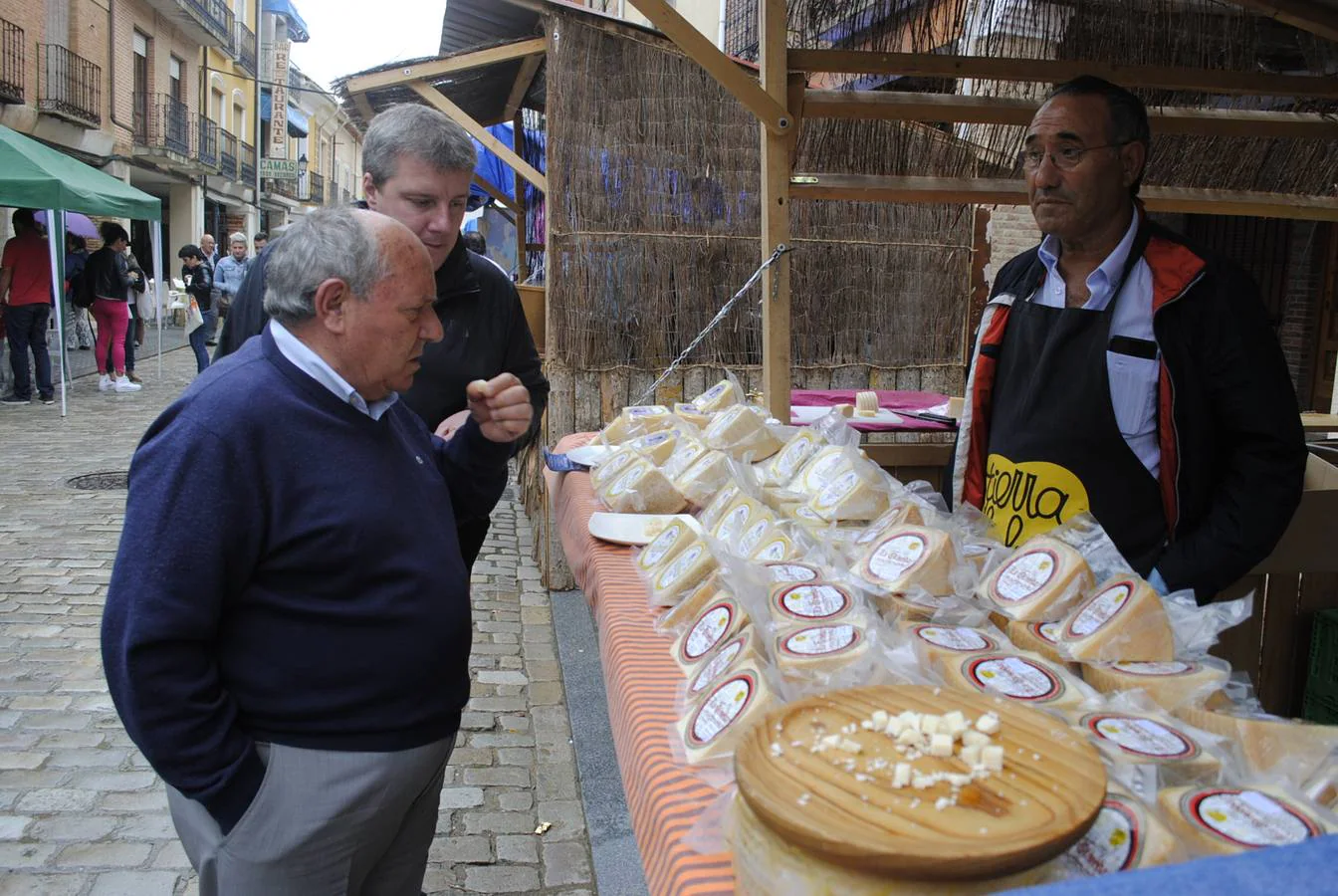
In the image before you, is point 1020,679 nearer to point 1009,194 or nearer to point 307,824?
point 307,824

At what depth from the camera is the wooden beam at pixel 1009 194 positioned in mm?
3730

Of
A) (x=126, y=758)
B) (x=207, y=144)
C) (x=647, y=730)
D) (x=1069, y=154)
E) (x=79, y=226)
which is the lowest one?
(x=126, y=758)

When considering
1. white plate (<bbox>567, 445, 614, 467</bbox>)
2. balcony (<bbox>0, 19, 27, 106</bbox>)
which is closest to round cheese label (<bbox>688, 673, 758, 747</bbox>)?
white plate (<bbox>567, 445, 614, 467</bbox>)

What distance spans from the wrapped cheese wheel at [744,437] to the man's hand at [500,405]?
43.0 inches

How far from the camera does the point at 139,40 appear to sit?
26.0 m

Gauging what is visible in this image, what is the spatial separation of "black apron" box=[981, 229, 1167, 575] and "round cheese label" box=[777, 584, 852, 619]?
2.23 ft

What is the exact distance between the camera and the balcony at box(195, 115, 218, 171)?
95.6 feet

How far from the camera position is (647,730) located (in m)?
1.64

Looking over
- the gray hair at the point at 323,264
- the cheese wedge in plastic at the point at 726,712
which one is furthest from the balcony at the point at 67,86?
the cheese wedge in plastic at the point at 726,712

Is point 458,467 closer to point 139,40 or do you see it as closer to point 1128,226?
point 1128,226

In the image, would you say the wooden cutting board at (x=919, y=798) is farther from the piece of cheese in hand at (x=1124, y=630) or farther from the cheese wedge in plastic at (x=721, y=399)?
the cheese wedge in plastic at (x=721, y=399)

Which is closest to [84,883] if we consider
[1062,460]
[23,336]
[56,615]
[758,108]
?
[56,615]

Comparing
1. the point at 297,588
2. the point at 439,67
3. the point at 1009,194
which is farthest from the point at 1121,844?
the point at 439,67

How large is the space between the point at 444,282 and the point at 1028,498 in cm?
168
